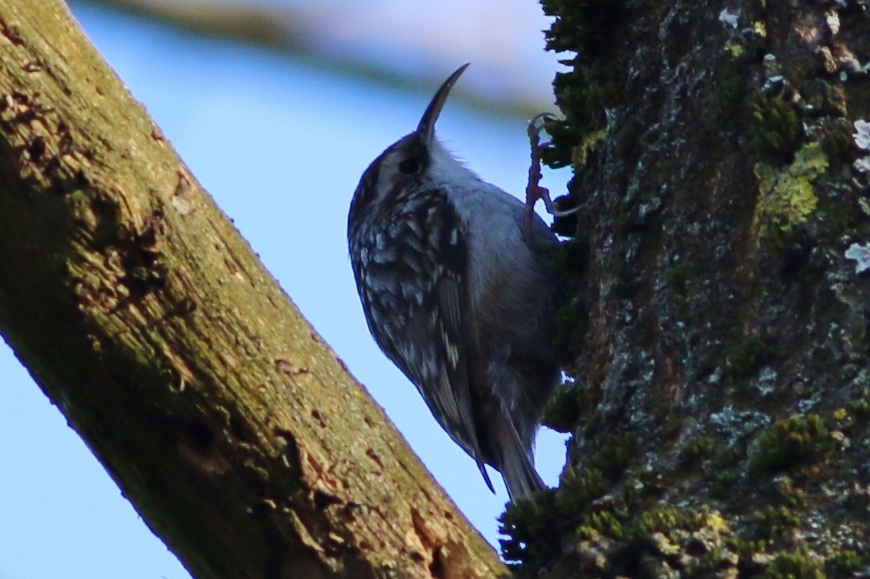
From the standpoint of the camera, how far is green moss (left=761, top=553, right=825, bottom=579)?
1.53 metres

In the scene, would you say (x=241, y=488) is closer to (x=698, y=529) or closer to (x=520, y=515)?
Result: (x=520, y=515)

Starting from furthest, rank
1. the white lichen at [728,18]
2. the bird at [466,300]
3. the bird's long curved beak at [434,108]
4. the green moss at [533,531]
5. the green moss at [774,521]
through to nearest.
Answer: the bird's long curved beak at [434,108] < the bird at [466,300] < the white lichen at [728,18] < the green moss at [533,531] < the green moss at [774,521]

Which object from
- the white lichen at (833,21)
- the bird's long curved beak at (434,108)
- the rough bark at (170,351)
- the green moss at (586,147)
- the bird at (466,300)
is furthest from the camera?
the bird's long curved beak at (434,108)

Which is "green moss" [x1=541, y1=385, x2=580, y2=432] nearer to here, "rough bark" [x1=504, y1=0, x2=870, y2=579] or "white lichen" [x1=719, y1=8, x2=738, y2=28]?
"rough bark" [x1=504, y1=0, x2=870, y2=579]

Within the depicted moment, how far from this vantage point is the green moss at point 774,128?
2.03 metres

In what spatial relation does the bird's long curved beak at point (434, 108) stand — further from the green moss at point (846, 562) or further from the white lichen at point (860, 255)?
the green moss at point (846, 562)

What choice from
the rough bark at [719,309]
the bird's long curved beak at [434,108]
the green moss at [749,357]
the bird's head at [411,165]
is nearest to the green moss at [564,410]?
the rough bark at [719,309]

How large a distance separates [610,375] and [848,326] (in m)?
0.51

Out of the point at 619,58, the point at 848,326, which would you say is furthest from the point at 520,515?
the point at 619,58

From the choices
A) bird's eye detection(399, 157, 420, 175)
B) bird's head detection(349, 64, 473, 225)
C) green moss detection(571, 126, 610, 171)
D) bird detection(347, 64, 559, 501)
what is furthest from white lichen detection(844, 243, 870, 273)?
bird's eye detection(399, 157, 420, 175)

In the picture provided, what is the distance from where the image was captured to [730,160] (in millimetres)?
2160

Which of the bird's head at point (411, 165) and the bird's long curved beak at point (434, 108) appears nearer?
the bird's long curved beak at point (434, 108)

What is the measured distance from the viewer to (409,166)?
→ 437 centimetres

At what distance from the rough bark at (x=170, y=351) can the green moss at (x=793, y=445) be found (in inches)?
18.3
